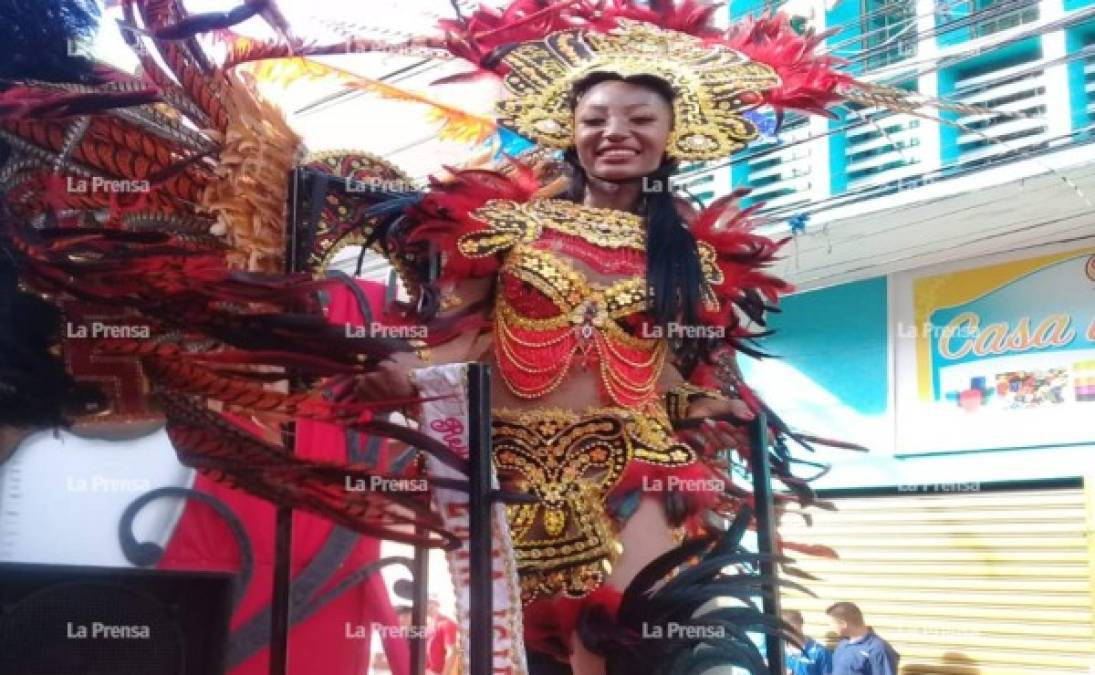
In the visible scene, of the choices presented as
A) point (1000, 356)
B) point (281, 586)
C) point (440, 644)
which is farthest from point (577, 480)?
point (1000, 356)

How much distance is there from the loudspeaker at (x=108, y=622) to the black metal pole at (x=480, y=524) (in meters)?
0.39

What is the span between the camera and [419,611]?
264 centimetres

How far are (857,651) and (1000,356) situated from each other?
1.72 meters

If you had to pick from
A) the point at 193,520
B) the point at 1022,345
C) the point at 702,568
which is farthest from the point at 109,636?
the point at 1022,345

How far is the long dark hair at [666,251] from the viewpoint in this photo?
8.79ft

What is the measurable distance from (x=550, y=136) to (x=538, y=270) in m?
0.40

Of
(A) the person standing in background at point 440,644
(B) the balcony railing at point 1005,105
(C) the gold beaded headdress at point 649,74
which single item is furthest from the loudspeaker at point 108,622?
(B) the balcony railing at point 1005,105

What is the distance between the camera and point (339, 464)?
79.0 inches

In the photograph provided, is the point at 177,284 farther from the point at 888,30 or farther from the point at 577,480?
the point at 888,30

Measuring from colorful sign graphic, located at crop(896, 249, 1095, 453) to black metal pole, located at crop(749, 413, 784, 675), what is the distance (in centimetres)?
369

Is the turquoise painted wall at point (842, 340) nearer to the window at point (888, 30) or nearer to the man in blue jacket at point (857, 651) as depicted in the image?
the window at point (888, 30)

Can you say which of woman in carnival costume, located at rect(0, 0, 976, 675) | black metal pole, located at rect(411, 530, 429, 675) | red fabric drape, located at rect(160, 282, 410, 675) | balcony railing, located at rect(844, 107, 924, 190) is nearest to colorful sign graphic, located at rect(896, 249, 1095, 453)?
balcony railing, located at rect(844, 107, 924, 190)

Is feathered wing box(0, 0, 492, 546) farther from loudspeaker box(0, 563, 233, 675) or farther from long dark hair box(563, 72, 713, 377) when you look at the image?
long dark hair box(563, 72, 713, 377)

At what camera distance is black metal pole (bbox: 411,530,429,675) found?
8.47 feet
